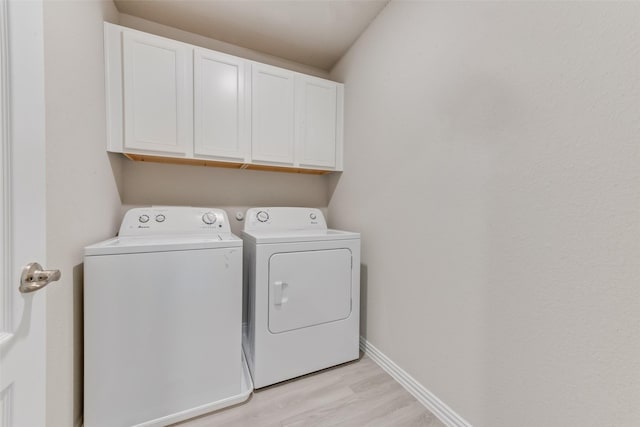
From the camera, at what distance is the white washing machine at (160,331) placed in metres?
1.10

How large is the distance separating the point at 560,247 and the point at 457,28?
1096mm

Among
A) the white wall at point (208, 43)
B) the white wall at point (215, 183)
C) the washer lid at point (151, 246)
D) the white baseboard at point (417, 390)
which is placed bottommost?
the white baseboard at point (417, 390)

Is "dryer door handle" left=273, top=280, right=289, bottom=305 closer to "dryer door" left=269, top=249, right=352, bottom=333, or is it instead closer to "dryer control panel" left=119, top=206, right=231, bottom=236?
"dryer door" left=269, top=249, right=352, bottom=333

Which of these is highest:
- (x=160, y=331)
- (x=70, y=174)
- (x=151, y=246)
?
(x=70, y=174)

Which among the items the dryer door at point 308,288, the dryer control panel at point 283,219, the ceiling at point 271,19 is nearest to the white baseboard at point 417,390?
the dryer door at point 308,288

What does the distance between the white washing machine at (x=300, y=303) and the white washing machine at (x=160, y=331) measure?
134 mm

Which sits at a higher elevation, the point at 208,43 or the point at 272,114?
the point at 208,43

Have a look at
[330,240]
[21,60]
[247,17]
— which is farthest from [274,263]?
[247,17]

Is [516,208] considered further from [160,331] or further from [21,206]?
[160,331]

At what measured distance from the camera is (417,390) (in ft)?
4.51

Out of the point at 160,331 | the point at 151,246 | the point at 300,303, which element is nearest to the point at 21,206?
the point at 151,246

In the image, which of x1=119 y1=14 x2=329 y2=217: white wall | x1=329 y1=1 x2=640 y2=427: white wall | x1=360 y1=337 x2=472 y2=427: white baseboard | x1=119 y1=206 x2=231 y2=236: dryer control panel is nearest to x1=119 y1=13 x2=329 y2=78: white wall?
x1=119 y1=14 x2=329 y2=217: white wall

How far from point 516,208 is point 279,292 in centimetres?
126

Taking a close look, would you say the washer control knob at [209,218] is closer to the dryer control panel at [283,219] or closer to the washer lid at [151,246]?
the dryer control panel at [283,219]
